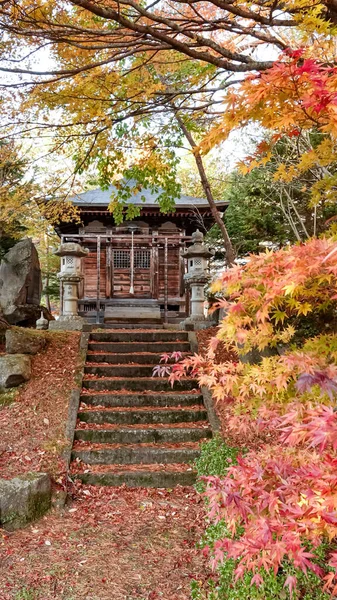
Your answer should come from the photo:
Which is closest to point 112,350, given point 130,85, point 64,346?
point 64,346

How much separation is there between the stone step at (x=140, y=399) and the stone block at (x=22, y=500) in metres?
2.04

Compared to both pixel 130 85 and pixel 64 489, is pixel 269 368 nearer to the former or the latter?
pixel 64 489

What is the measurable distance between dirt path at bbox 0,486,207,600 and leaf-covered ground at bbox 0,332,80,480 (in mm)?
689

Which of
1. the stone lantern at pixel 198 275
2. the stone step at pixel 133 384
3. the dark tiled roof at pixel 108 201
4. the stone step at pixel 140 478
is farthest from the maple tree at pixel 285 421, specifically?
the dark tiled roof at pixel 108 201

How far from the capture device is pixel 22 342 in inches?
295

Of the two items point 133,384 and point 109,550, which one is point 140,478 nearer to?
point 109,550

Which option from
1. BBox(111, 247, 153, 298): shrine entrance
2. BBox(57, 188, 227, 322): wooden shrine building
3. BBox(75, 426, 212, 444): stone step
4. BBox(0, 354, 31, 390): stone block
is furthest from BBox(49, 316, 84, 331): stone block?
BBox(111, 247, 153, 298): shrine entrance

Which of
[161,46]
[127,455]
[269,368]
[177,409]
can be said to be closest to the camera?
[269,368]

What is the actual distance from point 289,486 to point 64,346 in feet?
21.1

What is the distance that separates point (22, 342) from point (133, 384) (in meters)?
2.12

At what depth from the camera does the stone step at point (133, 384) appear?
7020mm

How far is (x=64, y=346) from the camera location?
8.20 m

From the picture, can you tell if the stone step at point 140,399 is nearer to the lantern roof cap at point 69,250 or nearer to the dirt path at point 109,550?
the dirt path at point 109,550

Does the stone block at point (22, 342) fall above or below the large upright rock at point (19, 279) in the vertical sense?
below
